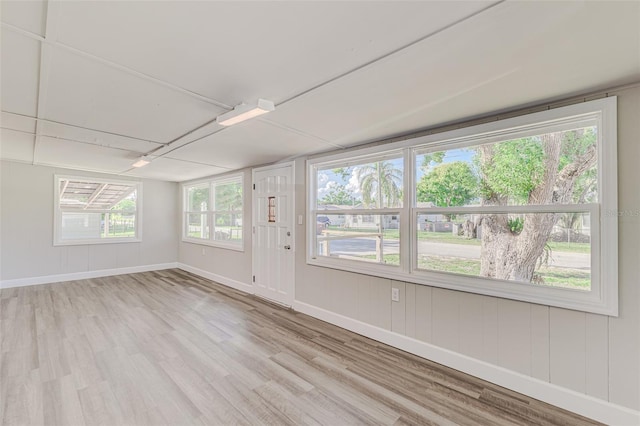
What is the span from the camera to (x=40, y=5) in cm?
119

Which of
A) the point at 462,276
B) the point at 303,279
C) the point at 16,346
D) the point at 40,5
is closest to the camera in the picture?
the point at 40,5

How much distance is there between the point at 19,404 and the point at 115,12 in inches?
105

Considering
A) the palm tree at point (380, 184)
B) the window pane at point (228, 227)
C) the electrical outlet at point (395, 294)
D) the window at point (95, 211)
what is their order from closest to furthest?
the electrical outlet at point (395, 294) → the palm tree at point (380, 184) → the window pane at point (228, 227) → the window at point (95, 211)

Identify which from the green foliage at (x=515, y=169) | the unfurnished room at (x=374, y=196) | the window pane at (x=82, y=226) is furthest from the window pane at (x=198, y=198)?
the green foliage at (x=515, y=169)

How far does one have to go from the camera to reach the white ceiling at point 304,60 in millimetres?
1221

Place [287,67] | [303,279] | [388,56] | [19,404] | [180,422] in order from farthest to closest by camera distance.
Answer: [303,279] → [19,404] → [180,422] → [287,67] → [388,56]

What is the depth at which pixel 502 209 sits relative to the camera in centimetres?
233

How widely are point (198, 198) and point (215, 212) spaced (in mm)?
955

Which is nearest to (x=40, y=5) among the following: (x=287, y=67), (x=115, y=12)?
(x=115, y=12)

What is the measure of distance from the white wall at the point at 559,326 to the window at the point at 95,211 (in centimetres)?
611

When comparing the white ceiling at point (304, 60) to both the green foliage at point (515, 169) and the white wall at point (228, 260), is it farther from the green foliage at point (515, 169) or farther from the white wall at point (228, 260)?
the white wall at point (228, 260)

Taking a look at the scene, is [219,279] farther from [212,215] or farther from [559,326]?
[559,326]

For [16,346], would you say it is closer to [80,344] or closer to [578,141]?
[80,344]

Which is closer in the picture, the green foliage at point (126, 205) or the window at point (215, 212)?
the window at point (215, 212)
